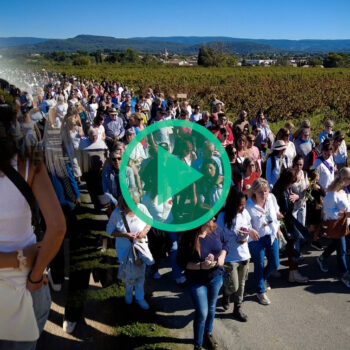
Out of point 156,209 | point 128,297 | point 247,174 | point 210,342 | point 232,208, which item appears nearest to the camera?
point 210,342

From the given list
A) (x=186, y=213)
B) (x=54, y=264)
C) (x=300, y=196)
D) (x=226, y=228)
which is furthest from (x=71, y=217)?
(x=300, y=196)

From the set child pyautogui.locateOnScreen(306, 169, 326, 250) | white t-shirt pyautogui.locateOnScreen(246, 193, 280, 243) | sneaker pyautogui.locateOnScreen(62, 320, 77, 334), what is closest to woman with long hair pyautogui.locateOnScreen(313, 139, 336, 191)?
child pyautogui.locateOnScreen(306, 169, 326, 250)

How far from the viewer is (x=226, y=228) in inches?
157

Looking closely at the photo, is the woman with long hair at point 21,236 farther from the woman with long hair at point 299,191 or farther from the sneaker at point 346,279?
the sneaker at point 346,279

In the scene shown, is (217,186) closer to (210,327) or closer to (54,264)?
(210,327)

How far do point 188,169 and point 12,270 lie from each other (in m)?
3.60

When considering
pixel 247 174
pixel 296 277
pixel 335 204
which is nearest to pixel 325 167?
pixel 335 204

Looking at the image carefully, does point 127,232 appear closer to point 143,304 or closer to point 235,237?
point 143,304

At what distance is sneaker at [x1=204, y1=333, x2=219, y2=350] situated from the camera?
3.70 m

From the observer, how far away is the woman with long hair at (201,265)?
11.1ft

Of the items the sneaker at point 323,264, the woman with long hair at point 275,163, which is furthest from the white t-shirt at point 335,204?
the woman with long hair at point 275,163

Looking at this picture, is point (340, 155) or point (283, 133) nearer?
point (283, 133)

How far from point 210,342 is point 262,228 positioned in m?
1.35

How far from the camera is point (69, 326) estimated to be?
392cm
